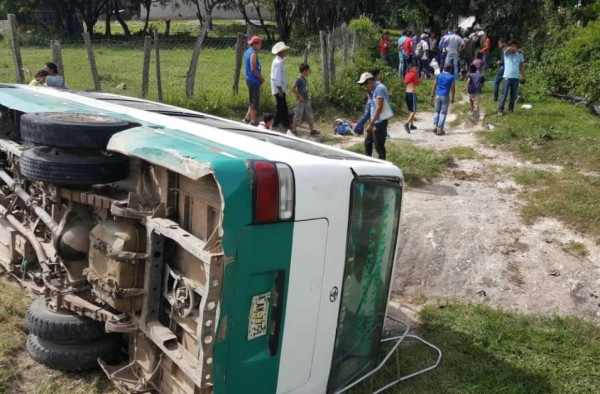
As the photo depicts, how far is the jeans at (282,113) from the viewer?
10405 millimetres

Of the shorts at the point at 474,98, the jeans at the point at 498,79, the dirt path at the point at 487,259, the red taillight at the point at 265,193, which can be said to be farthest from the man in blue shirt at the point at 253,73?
the red taillight at the point at 265,193

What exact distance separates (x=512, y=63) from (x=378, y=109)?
234 inches

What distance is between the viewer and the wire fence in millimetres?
10670

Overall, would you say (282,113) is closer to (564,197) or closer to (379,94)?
(379,94)

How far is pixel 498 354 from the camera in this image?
4262 millimetres

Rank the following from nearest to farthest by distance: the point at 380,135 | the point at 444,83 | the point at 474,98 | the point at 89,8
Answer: the point at 380,135 < the point at 444,83 < the point at 474,98 < the point at 89,8

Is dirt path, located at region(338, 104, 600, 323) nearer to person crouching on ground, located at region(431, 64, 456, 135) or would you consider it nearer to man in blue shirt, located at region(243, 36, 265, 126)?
man in blue shirt, located at region(243, 36, 265, 126)

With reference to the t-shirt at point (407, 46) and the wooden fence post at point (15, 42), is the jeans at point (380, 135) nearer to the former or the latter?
the wooden fence post at point (15, 42)

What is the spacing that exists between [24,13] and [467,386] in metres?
40.4

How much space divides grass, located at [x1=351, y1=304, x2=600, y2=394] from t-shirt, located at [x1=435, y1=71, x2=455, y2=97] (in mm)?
7062

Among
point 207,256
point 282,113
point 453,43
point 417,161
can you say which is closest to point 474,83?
point 453,43

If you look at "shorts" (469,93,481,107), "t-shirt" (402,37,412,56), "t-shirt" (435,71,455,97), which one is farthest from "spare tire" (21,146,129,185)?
"t-shirt" (402,37,412,56)

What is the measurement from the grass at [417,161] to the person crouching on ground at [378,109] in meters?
0.51

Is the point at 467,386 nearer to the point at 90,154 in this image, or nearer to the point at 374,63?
the point at 90,154
